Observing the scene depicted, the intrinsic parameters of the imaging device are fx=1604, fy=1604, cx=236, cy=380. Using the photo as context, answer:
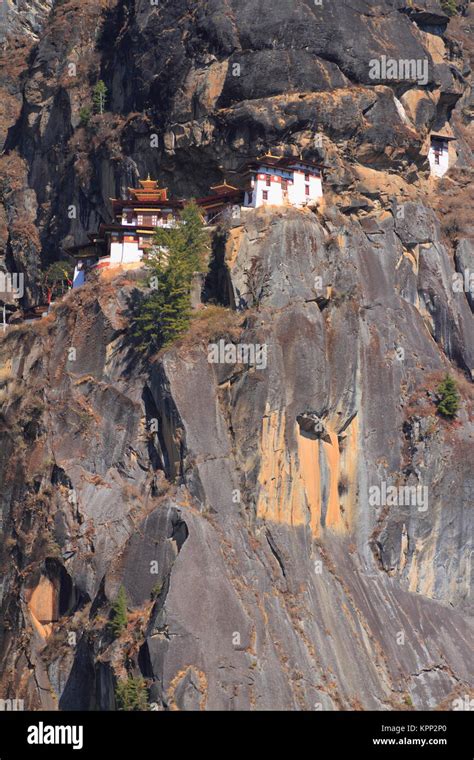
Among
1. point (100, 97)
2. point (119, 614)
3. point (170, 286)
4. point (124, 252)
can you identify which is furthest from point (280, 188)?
point (119, 614)

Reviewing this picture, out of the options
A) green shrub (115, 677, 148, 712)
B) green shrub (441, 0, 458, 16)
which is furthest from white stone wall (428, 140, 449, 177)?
green shrub (115, 677, 148, 712)

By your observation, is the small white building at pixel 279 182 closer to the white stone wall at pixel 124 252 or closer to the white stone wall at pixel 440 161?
the white stone wall at pixel 124 252

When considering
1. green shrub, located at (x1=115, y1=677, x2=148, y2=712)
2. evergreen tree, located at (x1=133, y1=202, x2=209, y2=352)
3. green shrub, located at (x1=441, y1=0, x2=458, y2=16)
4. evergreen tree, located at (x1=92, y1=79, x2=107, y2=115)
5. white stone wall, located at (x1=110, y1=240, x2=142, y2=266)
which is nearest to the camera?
green shrub, located at (x1=115, y1=677, x2=148, y2=712)

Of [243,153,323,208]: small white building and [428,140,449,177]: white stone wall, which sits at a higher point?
[428,140,449,177]: white stone wall

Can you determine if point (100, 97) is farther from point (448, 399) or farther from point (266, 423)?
point (448, 399)

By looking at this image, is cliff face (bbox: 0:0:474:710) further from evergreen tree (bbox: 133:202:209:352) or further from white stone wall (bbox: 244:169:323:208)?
evergreen tree (bbox: 133:202:209:352)

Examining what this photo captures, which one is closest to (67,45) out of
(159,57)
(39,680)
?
(159,57)

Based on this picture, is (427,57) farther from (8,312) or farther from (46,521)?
(46,521)
